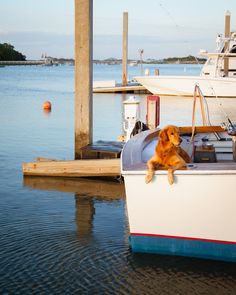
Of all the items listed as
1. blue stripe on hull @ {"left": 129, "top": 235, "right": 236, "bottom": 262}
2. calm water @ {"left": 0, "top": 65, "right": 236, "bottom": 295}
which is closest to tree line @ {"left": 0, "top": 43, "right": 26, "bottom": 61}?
calm water @ {"left": 0, "top": 65, "right": 236, "bottom": 295}

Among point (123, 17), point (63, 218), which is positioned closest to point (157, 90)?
point (123, 17)

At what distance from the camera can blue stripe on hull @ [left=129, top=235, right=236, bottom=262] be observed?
6488 mm

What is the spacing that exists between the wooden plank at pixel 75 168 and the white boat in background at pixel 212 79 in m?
20.9

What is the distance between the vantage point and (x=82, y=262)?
21.9ft

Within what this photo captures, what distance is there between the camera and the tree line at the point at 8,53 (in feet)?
562

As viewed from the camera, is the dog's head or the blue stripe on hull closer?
the dog's head

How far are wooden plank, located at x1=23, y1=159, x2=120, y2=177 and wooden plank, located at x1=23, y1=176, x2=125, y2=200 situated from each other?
0.10 metres

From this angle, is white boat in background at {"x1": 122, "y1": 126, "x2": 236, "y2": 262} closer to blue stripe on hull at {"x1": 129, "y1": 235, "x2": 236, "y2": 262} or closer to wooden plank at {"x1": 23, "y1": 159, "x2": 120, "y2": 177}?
blue stripe on hull at {"x1": 129, "y1": 235, "x2": 236, "y2": 262}

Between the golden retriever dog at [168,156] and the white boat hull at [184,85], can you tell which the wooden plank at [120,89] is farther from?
the golden retriever dog at [168,156]

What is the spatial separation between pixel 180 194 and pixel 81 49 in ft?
18.0

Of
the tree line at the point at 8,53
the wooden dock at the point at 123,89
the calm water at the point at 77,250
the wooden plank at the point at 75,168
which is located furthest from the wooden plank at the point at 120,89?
the tree line at the point at 8,53

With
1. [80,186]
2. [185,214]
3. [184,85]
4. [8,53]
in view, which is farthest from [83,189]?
[8,53]

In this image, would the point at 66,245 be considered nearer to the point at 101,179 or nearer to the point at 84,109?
the point at 101,179

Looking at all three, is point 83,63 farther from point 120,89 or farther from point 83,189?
point 120,89
